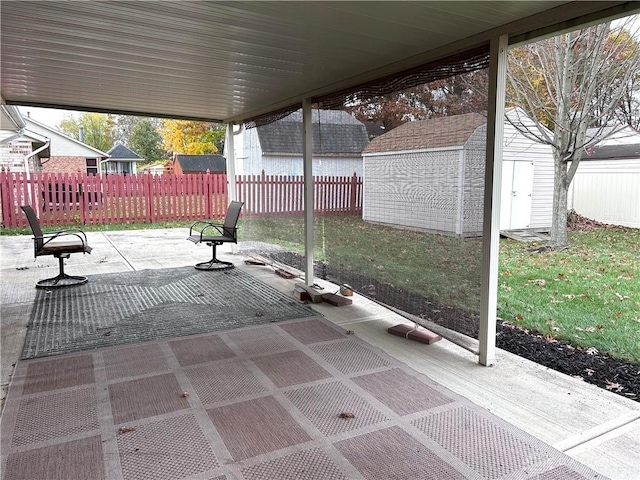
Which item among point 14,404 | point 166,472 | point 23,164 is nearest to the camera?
point 166,472

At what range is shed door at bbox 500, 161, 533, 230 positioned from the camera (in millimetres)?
9828

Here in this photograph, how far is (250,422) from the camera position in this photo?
2.36 m

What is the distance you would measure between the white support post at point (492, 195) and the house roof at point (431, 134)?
0.13 meters

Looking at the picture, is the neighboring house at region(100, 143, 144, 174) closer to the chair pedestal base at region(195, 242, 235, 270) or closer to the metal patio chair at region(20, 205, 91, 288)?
the chair pedestal base at region(195, 242, 235, 270)

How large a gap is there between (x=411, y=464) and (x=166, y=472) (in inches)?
42.7

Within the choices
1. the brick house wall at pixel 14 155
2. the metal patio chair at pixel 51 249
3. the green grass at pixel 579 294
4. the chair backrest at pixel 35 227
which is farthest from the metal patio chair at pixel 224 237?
the brick house wall at pixel 14 155

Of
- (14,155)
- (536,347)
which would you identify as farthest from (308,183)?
(14,155)

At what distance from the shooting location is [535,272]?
239 inches

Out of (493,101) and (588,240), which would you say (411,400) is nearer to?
(493,101)

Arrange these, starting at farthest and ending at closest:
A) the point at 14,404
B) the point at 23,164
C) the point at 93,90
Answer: the point at 23,164
the point at 93,90
the point at 14,404

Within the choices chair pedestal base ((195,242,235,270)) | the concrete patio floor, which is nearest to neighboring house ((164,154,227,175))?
chair pedestal base ((195,242,235,270))

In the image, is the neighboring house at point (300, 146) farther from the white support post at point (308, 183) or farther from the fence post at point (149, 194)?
the fence post at point (149, 194)

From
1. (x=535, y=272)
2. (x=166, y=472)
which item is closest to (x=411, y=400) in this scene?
(x=166, y=472)

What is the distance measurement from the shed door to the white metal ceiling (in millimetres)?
6458
